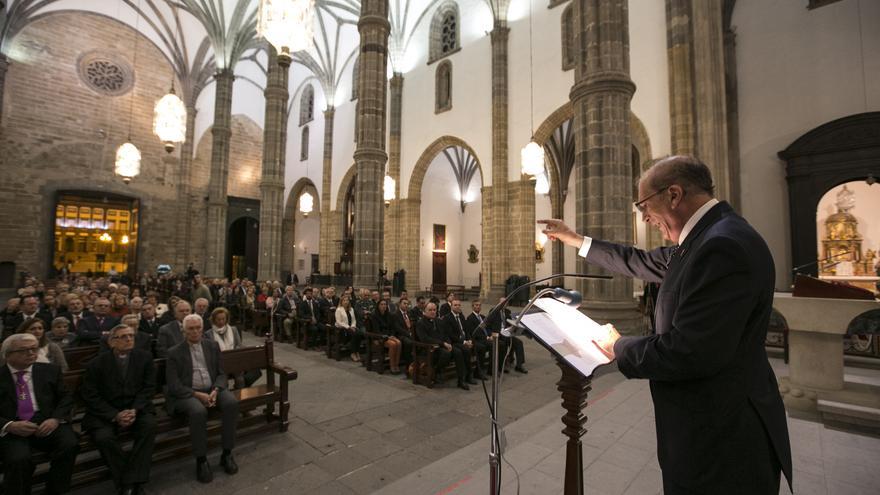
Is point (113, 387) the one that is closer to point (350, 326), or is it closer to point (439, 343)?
point (439, 343)

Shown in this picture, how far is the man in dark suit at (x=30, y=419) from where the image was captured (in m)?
2.63

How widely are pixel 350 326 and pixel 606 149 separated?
210 inches

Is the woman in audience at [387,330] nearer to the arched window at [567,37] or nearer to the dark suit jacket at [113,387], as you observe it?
the dark suit jacket at [113,387]

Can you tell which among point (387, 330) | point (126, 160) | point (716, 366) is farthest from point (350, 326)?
point (126, 160)

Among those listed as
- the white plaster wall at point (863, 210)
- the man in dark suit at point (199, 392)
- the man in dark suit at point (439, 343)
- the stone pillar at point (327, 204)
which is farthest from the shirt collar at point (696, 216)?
the stone pillar at point (327, 204)

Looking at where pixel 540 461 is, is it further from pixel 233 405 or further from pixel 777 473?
pixel 233 405

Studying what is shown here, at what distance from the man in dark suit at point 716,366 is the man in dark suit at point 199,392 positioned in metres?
3.24

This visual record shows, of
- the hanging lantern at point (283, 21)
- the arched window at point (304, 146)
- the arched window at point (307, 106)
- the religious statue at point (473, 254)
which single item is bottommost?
the religious statue at point (473, 254)

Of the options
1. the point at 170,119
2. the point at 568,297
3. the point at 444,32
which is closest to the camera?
the point at 568,297

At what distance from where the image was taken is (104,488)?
304 cm

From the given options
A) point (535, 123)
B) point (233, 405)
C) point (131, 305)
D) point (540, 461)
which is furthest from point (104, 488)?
point (535, 123)

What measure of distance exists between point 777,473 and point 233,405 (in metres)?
3.62

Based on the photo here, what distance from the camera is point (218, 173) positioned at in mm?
19938

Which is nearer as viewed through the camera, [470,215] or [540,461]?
[540,461]
